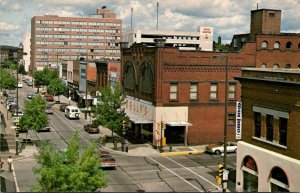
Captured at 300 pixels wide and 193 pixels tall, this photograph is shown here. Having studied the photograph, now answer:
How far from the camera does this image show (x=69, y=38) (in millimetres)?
195500

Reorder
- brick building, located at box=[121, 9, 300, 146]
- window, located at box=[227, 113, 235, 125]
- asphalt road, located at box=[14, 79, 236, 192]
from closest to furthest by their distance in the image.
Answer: asphalt road, located at box=[14, 79, 236, 192], brick building, located at box=[121, 9, 300, 146], window, located at box=[227, 113, 235, 125]

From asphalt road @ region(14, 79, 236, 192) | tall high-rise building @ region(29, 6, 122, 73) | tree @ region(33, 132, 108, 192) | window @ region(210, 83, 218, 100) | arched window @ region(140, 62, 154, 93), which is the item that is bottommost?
asphalt road @ region(14, 79, 236, 192)

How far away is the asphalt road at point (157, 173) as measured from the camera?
33.2 metres

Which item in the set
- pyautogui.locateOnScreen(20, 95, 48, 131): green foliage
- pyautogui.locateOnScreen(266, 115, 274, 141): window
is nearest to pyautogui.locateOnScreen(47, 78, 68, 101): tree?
pyautogui.locateOnScreen(20, 95, 48, 131): green foliage

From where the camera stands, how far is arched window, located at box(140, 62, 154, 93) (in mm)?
51531

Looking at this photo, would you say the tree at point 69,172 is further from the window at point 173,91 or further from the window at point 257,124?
the window at point 173,91

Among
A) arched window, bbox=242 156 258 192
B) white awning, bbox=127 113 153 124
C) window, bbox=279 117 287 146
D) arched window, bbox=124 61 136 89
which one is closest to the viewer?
window, bbox=279 117 287 146

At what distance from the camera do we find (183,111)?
50.6 m

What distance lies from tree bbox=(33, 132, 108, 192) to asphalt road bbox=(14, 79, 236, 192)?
28.8ft

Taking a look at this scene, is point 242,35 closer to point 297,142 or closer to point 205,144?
point 205,144

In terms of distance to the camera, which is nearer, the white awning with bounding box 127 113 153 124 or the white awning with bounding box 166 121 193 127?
the white awning with bounding box 166 121 193 127

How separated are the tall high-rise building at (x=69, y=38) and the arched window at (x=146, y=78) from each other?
138m

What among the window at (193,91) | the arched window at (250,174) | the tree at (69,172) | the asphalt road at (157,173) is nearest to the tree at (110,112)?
the asphalt road at (157,173)

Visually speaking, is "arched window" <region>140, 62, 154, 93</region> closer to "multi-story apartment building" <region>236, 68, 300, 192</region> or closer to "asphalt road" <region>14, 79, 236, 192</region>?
"asphalt road" <region>14, 79, 236, 192</region>
